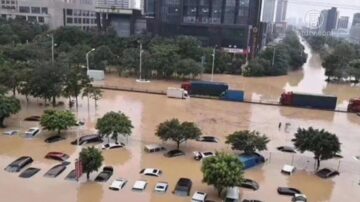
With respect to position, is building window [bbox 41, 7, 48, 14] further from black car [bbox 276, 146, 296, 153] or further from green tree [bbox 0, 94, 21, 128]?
black car [bbox 276, 146, 296, 153]

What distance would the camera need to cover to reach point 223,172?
805 inches

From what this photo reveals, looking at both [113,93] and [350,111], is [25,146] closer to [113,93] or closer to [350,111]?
[113,93]

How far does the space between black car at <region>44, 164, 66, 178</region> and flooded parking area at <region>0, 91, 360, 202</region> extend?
0.37m

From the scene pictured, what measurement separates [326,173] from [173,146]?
11.0 metres

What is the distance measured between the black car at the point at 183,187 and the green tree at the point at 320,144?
8918mm

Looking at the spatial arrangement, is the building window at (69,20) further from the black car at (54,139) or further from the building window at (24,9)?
the black car at (54,139)

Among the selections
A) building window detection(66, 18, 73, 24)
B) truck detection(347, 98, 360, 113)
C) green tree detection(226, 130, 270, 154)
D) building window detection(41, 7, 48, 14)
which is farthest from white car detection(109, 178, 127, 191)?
building window detection(66, 18, 73, 24)

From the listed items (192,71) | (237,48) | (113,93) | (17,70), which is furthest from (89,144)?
(237,48)

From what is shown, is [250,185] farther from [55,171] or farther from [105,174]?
[55,171]

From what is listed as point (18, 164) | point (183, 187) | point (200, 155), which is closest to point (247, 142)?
point (200, 155)

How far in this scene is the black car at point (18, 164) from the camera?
2386 cm

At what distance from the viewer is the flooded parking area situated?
71.6 feet

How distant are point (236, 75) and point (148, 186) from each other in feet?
151

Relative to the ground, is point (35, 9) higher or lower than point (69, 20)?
higher
